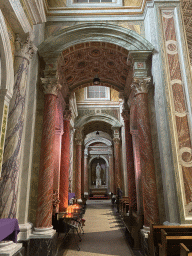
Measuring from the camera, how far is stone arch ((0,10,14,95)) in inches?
178

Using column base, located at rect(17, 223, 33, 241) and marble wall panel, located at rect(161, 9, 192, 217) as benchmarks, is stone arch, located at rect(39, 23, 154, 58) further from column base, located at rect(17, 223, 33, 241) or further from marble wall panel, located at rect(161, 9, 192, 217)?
→ column base, located at rect(17, 223, 33, 241)

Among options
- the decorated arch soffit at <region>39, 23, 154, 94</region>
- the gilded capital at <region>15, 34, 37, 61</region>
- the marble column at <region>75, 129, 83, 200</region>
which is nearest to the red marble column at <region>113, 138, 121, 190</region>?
the marble column at <region>75, 129, 83, 200</region>

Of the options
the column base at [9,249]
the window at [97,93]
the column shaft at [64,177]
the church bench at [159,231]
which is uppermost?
the window at [97,93]

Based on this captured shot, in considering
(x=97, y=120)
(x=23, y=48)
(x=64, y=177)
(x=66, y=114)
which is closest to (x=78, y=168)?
(x=97, y=120)

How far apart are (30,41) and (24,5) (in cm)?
85

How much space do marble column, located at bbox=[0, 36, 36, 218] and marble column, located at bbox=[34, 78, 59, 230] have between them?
0.94 meters

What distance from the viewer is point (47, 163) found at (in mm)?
5715

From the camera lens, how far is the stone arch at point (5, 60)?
4527 millimetres

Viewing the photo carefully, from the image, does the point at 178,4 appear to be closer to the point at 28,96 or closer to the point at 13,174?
the point at 28,96

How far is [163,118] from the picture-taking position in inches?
226

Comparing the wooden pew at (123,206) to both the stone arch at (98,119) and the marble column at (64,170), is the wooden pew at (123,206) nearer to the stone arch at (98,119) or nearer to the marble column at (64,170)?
the marble column at (64,170)

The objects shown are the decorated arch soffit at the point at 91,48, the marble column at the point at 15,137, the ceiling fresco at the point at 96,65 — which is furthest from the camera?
the ceiling fresco at the point at 96,65


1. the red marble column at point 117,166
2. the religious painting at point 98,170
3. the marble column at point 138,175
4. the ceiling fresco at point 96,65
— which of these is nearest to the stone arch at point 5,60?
the ceiling fresco at point 96,65

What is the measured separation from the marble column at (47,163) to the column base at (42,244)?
133 mm
